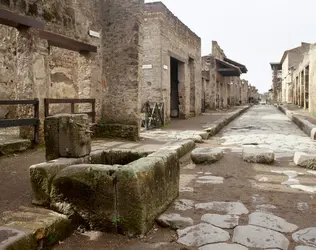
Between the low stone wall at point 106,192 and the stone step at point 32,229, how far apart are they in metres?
0.18

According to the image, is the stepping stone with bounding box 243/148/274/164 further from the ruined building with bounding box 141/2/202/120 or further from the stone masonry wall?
the ruined building with bounding box 141/2/202/120

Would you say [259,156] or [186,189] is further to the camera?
[259,156]

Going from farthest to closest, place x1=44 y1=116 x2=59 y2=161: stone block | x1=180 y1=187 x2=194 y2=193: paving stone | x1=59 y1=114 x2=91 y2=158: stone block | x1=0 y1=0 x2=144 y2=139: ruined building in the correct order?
x1=0 y1=0 x2=144 y2=139: ruined building < x1=180 y1=187 x2=194 y2=193: paving stone < x1=44 y1=116 x2=59 y2=161: stone block < x1=59 y1=114 x2=91 y2=158: stone block

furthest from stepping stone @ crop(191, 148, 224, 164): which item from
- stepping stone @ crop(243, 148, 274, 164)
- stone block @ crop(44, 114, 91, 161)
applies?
stone block @ crop(44, 114, 91, 161)

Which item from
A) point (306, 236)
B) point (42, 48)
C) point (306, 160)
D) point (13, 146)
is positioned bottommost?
point (306, 236)

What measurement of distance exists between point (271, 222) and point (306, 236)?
13.6 inches

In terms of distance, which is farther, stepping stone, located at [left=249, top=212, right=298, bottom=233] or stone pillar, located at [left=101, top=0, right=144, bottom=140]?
stone pillar, located at [left=101, top=0, right=144, bottom=140]

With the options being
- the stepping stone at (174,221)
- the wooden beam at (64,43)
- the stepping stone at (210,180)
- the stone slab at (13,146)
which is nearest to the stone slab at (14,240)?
the stepping stone at (174,221)

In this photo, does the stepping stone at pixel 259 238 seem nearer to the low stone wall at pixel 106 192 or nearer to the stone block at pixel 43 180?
the low stone wall at pixel 106 192

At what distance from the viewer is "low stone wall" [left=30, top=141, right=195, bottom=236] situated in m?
2.65

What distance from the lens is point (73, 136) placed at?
11.0 feet

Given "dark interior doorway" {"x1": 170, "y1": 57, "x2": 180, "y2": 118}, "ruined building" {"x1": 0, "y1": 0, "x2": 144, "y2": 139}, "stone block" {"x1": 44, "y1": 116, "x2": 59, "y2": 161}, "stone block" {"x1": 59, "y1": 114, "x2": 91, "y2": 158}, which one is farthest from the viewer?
"dark interior doorway" {"x1": 170, "y1": 57, "x2": 180, "y2": 118}

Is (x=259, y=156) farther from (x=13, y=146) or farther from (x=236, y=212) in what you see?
(x=13, y=146)

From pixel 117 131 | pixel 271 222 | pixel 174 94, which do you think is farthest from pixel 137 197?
pixel 174 94
